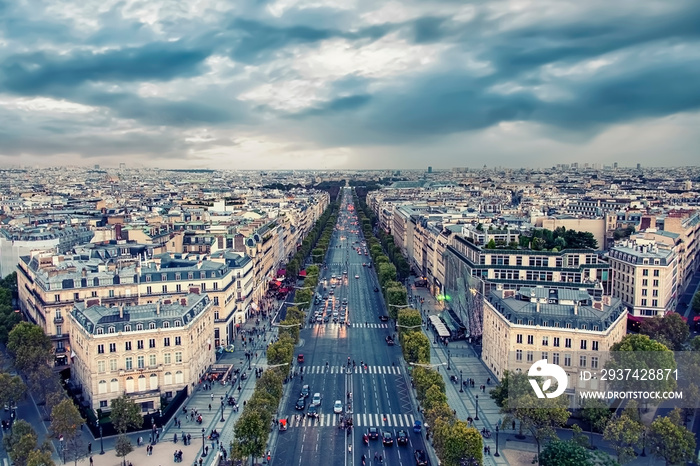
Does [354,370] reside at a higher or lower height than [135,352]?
lower

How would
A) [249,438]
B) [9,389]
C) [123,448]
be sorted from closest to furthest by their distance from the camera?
[123,448]
[249,438]
[9,389]

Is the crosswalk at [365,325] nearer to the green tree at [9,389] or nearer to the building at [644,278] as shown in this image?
the building at [644,278]

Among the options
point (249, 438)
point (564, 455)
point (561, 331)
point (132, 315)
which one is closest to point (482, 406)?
point (561, 331)

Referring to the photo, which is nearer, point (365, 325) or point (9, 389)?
point (9, 389)

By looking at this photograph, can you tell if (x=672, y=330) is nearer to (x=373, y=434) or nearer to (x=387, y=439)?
(x=387, y=439)

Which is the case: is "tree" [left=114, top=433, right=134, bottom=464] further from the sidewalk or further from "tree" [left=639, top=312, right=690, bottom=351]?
"tree" [left=639, top=312, right=690, bottom=351]
